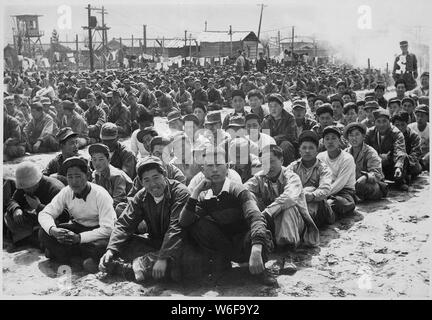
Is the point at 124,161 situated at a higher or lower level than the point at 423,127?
lower

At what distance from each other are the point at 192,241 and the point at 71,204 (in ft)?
4.17

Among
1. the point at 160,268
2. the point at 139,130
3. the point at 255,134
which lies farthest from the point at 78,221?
the point at 255,134

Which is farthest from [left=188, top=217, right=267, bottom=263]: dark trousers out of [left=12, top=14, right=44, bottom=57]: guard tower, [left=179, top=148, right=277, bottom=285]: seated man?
[left=12, top=14, right=44, bottom=57]: guard tower

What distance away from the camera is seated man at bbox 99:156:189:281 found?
12.9 ft

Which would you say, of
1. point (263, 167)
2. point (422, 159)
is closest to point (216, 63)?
point (422, 159)

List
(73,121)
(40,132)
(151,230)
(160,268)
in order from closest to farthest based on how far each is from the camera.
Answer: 1. (160,268)
2. (151,230)
3. (40,132)
4. (73,121)

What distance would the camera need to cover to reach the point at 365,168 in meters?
5.96

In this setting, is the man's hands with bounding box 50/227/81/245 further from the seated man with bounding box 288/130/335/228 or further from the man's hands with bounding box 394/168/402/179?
the man's hands with bounding box 394/168/402/179

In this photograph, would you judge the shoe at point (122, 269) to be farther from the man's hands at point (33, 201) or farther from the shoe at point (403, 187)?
the shoe at point (403, 187)

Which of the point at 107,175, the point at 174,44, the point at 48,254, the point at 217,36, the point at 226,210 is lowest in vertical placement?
the point at 48,254

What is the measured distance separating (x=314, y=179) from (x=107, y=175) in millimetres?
2267

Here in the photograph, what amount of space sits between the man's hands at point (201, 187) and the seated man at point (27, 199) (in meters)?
1.71

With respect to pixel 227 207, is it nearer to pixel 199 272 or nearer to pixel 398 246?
pixel 199 272

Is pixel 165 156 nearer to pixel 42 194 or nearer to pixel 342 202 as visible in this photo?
pixel 42 194
